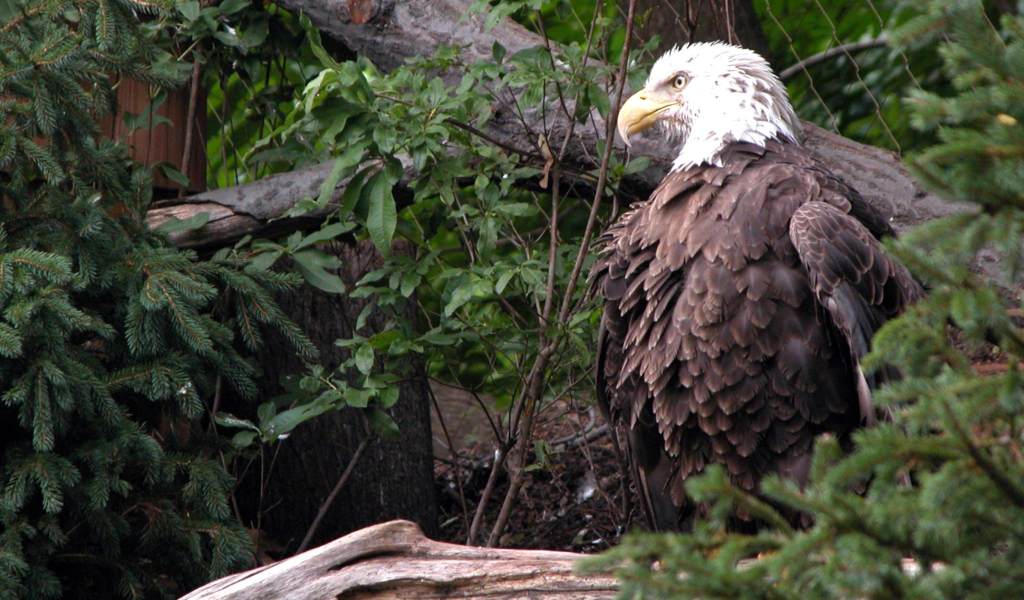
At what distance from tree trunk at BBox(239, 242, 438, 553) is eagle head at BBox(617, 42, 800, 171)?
53.2 inches

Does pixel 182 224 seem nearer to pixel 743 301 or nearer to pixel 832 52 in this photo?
pixel 743 301

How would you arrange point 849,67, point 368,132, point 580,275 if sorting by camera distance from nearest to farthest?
point 368,132 < point 580,275 < point 849,67

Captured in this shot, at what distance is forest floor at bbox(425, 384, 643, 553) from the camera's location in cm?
409

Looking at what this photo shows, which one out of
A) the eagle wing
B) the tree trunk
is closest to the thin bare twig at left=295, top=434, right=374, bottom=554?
the tree trunk

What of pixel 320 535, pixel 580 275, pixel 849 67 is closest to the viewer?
pixel 580 275

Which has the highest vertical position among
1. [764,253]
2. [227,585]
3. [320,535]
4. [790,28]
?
[790,28]

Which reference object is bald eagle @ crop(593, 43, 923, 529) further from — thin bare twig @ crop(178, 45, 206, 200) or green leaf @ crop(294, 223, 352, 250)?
thin bare twig @ crop(178, 45, 206, 200)

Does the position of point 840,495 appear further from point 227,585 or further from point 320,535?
point 320,535

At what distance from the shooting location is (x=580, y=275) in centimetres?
369

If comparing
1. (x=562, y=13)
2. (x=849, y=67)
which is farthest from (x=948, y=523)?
(x=849, y=67)

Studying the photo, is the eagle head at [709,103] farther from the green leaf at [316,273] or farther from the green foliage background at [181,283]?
the green leaf at [316,273]

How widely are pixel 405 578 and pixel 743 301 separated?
3.80 ft

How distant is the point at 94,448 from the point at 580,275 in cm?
181

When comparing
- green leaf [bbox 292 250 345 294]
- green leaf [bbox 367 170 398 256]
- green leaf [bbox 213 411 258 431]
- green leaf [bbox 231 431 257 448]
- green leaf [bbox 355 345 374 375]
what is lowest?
green leaf [bbox 231 431 257 448]
